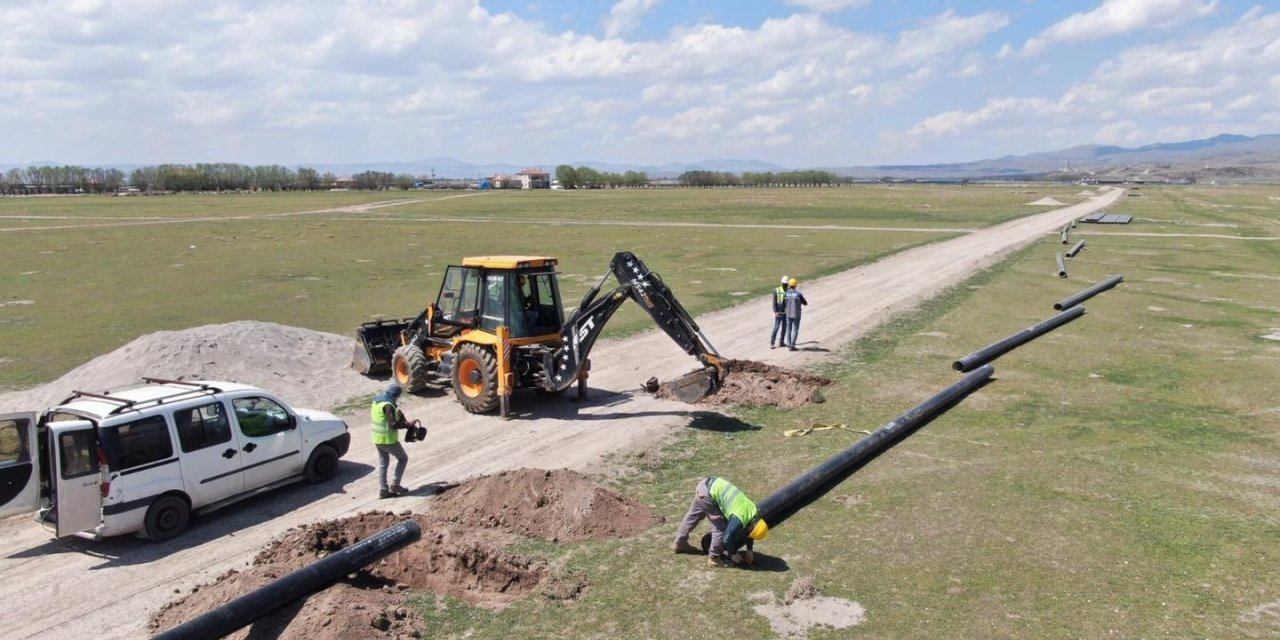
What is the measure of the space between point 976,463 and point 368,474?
34.5ft

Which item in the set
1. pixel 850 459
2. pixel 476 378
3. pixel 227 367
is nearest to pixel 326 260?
pixel 227 367

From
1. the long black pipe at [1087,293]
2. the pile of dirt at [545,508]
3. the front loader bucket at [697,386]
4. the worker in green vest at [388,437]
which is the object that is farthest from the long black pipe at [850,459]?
the long black pipe at [1087,293]

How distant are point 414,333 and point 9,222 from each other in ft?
283

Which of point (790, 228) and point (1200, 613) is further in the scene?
point (790, 228)

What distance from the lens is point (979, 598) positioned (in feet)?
30.3

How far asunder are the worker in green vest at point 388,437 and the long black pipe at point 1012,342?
45.8 ft

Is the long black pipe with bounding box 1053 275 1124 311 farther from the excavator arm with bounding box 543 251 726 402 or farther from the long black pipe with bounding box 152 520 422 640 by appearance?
the long black pipe with bounding box 152 520 422 640

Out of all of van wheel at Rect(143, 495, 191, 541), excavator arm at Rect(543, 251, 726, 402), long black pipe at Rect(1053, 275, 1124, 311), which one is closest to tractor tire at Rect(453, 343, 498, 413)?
excavator arm at Rect(543, 251, 726, 402)

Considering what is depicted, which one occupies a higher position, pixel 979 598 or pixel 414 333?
pixel 414 333

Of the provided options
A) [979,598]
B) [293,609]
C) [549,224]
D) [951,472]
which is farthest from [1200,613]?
[549,224]

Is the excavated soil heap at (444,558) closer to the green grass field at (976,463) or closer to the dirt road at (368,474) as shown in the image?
the green grass field at (976,463)

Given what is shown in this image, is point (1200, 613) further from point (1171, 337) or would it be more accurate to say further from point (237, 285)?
point (237, 285)

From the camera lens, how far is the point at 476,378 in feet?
56.1

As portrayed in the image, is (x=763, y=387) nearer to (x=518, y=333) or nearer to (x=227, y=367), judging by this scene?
(x=518, y=333)
